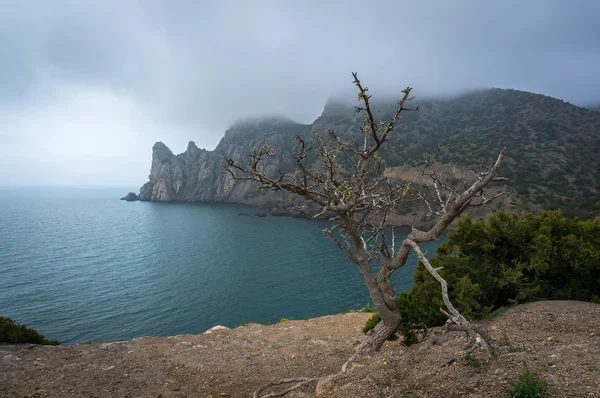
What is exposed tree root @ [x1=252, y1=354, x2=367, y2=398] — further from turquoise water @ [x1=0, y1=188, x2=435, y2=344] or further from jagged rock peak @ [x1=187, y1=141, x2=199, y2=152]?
jagged rock peak @ [x1=187, y1=141, x2=199, y2=152]

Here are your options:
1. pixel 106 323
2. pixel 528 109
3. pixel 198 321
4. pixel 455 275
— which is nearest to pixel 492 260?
pixel 455 275

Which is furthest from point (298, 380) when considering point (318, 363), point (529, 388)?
point (529, 388)

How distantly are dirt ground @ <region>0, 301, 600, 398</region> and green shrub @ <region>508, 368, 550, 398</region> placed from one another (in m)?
0.16

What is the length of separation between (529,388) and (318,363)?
661cm

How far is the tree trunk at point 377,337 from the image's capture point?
8242 millimetres

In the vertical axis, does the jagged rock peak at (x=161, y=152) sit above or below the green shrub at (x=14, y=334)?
above

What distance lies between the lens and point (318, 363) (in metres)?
9.75

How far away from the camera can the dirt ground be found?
5094 mm

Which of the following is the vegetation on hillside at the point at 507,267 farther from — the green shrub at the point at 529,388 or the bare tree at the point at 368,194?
the green shrub at the point at 529,388

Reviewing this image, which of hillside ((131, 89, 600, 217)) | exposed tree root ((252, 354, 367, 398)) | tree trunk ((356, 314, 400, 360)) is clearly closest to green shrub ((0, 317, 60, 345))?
exposed tree root ((252, 354, 367, 398))

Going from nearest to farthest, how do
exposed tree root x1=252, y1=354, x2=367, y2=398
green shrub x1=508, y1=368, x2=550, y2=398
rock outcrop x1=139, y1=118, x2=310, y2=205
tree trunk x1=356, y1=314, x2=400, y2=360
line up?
1. green shrub x1=508, y1=368, x2=550, y2=398
2. exposed tree root x1=252, y1=354, x2=367, y2=398
3. tree trunk x1=356, y1=314, x2=400, y2=360
4. rock outcrop x1=139, y1=118, x2=310, y2=205

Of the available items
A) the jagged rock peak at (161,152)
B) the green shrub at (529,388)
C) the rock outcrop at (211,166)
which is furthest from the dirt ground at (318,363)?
the jagged rock peak at (161,152)

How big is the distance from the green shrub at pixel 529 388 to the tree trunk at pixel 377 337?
13.0 feet

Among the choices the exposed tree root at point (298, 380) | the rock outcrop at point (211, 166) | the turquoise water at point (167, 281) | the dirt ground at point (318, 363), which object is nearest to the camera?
the dirt ground at point (318, 363)
